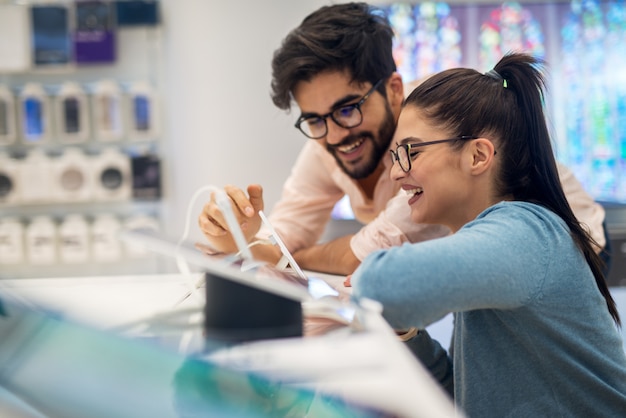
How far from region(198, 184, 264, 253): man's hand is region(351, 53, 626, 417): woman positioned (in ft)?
1.13

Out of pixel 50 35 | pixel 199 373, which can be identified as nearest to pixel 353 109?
pixel 199 373

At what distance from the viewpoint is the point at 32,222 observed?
320cm

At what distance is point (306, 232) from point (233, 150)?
1.38 m

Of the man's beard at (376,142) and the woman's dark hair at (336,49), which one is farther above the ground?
the woman's dark hair at (336,49)

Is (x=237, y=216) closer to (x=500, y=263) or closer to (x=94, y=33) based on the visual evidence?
(x=500, y=263)

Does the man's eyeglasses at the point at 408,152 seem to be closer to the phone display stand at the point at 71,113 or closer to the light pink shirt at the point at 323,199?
the light pink shirt at the point at 323,199

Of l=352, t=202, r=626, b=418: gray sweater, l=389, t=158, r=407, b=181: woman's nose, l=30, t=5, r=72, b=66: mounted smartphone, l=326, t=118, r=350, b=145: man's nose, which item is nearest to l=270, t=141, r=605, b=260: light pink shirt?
l=326, t=118, r=350, b=145: man's nose

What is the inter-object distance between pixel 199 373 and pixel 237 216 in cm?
75

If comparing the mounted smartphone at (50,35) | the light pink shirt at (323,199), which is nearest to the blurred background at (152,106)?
the mounted smartphone at (50,35)

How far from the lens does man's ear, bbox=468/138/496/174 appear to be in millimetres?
1036

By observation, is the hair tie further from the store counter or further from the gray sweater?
the store counter

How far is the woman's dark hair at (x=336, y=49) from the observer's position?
5.21 feet

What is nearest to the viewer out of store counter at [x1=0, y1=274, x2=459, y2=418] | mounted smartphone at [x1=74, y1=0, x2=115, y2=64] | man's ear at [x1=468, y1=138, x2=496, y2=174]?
store counter at [x1=0, y1=274, x2=459, y2=418]

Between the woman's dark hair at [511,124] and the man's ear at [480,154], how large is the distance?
0.07ft
